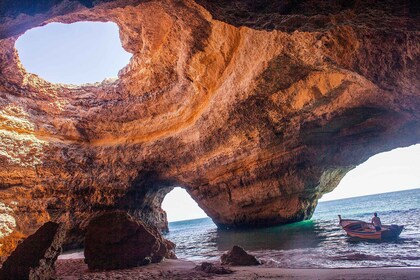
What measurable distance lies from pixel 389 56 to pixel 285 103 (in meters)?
6.77

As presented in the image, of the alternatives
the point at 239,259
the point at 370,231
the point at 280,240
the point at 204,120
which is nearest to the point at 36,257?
the point at 239,259

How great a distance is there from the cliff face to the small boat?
405cm

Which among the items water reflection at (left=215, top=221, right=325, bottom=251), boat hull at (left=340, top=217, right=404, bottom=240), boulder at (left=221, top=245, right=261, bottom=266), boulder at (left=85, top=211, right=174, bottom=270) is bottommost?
water reflection at (left=215, top=221, right=325, bottom=251)

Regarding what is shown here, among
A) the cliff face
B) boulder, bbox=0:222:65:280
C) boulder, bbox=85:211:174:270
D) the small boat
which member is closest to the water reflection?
the small boat

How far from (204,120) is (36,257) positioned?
10.7 metres

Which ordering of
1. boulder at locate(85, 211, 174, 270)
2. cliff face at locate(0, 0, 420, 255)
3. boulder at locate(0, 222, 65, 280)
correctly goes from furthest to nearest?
cliff face at locate(0, 0, 420, 255)
boulder at locate(85, 211, 174, 270)
boulder at locate(0, 222, 65, 280)

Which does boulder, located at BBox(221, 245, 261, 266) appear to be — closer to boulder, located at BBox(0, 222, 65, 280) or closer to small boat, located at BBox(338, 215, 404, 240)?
boulder, located at BBox(0, 222, 65, 280)

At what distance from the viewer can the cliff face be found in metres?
8.70

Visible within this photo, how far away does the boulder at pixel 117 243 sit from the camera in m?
6.50

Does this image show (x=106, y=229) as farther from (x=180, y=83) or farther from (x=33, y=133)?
(x=33, y=133)

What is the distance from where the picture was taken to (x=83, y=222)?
16141 millimetres

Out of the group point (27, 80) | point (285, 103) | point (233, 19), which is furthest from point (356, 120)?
point (27, 80)

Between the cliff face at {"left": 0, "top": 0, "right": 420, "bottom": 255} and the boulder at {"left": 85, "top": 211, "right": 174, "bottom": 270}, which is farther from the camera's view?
the cliff face at {"left": 0, "top": 0, "right": 420, "bottom": 255}

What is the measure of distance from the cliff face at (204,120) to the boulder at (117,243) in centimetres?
642
